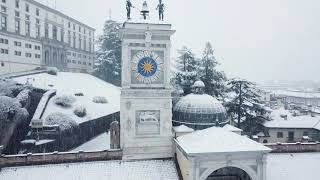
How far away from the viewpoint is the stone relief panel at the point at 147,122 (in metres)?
24.7

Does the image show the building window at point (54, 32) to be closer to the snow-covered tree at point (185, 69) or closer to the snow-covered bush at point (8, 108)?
the snow-covered tree at point (185, 69)

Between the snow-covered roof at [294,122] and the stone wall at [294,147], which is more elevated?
the stone wall at [294,147]

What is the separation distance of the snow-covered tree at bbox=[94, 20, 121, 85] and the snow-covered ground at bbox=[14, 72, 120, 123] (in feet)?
11.3

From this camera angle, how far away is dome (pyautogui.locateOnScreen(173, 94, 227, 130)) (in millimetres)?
26438

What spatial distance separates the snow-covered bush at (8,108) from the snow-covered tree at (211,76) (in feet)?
90.6

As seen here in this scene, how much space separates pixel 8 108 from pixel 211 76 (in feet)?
98.3

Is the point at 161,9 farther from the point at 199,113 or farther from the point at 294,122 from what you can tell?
the point at 294,122

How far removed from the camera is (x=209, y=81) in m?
48.2

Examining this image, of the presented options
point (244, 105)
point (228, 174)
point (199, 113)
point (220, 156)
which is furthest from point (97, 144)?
point (244, 105)

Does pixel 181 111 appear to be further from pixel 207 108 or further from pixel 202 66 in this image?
pixel 202 66

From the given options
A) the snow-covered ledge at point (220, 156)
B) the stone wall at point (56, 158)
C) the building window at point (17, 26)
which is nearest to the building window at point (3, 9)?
the building window at point (17, 26)

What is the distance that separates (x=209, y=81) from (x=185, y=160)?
89.1 feet

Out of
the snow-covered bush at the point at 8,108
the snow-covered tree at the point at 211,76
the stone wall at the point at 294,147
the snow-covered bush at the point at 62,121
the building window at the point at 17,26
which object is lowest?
the stone wall at the point at 294,147

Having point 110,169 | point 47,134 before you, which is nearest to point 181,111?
point 110,169
